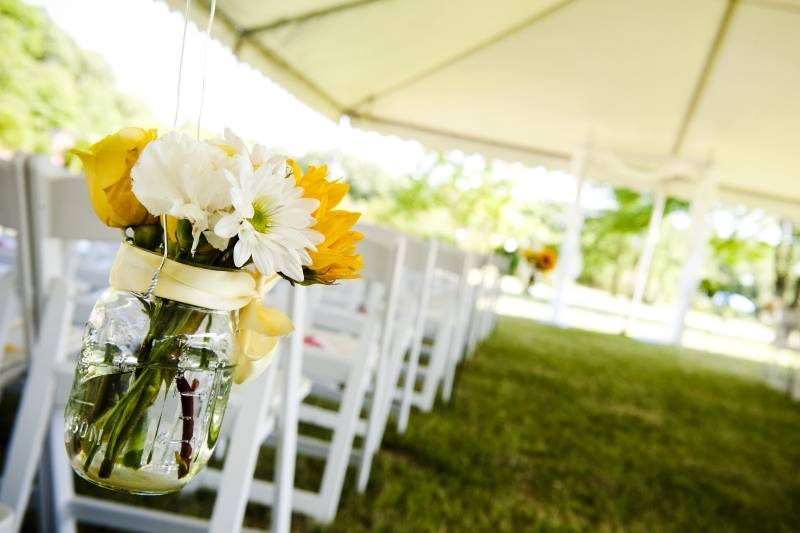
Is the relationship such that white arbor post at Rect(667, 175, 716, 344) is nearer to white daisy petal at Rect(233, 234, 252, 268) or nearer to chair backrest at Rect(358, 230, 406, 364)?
chair backrest at Rect(358, 230, 406, 364)

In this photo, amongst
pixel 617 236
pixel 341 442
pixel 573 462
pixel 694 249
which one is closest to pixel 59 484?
pixel 341 442

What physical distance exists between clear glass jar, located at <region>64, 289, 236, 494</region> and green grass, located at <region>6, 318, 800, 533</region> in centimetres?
136

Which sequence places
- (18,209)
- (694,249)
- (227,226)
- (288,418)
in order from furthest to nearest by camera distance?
(694,249) < (288,418) < (18,209) < (227,226)

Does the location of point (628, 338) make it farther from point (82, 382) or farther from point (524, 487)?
point (82, 382)

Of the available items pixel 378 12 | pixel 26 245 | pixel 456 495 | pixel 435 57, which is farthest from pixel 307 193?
pixel 435 57

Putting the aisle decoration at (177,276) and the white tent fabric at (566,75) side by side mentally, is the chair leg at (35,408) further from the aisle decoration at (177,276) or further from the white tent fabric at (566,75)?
the white tent fabric at (566,75)

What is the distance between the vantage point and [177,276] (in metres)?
0.46

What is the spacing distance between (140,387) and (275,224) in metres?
0.16

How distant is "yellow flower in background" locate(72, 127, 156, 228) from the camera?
47 centimetres

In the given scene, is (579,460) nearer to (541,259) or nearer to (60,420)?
(541,259)

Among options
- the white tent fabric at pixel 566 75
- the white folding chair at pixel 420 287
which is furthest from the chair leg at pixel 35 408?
the white tent fabric at pixel 566 75

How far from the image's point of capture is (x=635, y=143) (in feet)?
25.9

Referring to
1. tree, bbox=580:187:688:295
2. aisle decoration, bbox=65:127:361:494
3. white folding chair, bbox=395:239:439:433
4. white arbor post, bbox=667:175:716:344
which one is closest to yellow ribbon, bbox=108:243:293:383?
aisle decoration, bbox=65:127:361:494

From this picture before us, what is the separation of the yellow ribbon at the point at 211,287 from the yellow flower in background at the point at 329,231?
5cm
